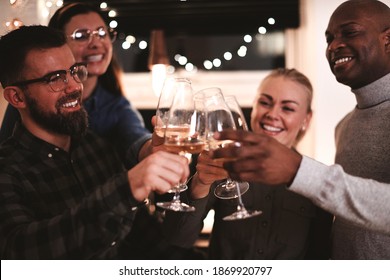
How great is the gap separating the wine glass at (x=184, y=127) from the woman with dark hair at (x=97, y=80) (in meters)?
0.56

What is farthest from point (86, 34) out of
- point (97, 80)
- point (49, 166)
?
point (49, 166)

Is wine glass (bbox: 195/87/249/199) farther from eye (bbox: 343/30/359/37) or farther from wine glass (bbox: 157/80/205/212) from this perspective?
eye (bbox: 343/30/359/37)

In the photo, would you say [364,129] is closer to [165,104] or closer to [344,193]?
[344,193]

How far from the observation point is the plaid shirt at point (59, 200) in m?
1.05

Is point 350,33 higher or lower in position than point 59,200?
higher

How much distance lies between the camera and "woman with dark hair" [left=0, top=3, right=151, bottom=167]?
179 centimetres

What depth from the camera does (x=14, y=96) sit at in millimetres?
1388

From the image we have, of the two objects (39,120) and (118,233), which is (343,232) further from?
(39,120)

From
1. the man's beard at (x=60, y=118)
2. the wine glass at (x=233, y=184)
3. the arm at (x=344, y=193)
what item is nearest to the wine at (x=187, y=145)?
the wine glass at (x=233, y=184)

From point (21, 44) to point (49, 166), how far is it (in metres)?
0.35

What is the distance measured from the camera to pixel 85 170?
4.83 ft

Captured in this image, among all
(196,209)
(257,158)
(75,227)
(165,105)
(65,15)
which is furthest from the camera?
(65,15)

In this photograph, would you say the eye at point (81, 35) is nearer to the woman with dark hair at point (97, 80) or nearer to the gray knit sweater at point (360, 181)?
the woman with dark hair at point (97, 80)
